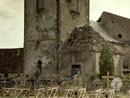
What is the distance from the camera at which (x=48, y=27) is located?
1223 inches

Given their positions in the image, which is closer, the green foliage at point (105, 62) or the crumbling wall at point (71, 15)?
the green foliage at point (105, 62)

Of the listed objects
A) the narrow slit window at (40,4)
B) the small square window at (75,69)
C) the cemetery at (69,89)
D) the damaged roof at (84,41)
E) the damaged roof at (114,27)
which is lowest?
the cemetery at (69,89)

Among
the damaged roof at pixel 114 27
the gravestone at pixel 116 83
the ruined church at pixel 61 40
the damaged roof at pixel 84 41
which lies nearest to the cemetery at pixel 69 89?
the gravestone at pixel 116 83

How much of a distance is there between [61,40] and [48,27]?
6.91ft

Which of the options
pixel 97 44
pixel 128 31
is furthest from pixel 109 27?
pixel 97 44

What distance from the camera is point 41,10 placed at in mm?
31906

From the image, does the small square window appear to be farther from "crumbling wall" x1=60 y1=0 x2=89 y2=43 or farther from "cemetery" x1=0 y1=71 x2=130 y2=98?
"crumbling wall" x1=60 y1=0 x2=89 y2=43

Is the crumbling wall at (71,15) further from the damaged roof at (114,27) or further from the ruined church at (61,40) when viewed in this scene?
the damaged roof at (114,27)

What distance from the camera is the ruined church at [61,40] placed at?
28.8 metres

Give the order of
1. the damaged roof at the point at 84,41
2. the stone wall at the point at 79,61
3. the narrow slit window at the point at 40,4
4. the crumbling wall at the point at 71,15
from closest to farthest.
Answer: the stone wall at the point at 79,61 < the damaged roof at the point at 84,41 < the crumbling wall at the point at 71,15 < the narrow slit window at the point at 40,4

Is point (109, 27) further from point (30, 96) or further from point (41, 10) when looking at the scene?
point (30, 96)

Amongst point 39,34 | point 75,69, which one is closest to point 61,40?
point 39,34

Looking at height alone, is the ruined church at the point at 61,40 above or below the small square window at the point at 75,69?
above

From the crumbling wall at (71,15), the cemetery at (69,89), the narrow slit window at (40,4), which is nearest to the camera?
the cemetery at (69,89)
